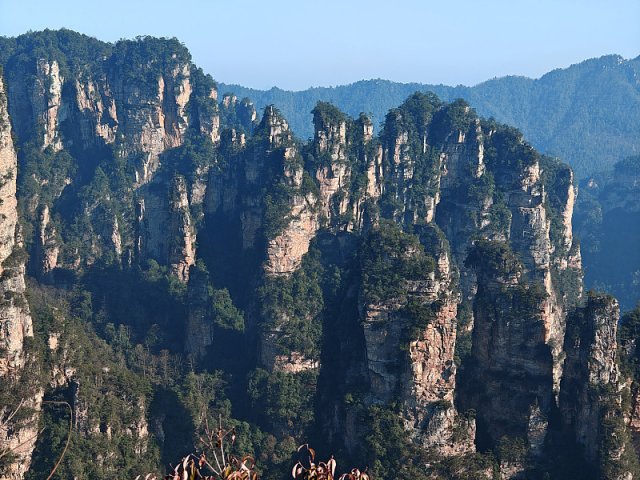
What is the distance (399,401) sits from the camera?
101ft

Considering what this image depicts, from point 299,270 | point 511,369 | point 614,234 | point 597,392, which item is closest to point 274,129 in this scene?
point 299,270

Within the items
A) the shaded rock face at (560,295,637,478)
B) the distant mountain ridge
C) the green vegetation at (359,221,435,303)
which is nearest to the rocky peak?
the green vegetation at (359,221,435,303)

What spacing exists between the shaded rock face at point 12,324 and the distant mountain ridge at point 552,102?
111m

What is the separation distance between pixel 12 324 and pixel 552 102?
505ft

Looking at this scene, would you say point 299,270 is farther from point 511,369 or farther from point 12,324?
point 511,369

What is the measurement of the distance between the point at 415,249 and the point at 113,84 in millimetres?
44841

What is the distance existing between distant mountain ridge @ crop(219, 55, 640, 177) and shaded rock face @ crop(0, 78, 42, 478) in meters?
111

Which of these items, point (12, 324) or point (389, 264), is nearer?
point (12, 324)

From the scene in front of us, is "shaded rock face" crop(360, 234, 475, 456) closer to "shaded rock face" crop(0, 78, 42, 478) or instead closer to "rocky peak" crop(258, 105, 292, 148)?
"shaded rock face" crop(0, 78, 42, 478)

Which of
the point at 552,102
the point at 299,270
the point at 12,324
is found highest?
the point at 552,102

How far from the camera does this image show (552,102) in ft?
566

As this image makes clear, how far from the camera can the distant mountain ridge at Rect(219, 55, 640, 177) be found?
15000cm

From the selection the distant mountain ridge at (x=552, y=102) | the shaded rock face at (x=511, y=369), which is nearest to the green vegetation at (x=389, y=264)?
the shaded rock face at (x=511, y=369)

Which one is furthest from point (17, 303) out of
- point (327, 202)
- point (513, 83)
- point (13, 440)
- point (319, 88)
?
point (513, 83)
